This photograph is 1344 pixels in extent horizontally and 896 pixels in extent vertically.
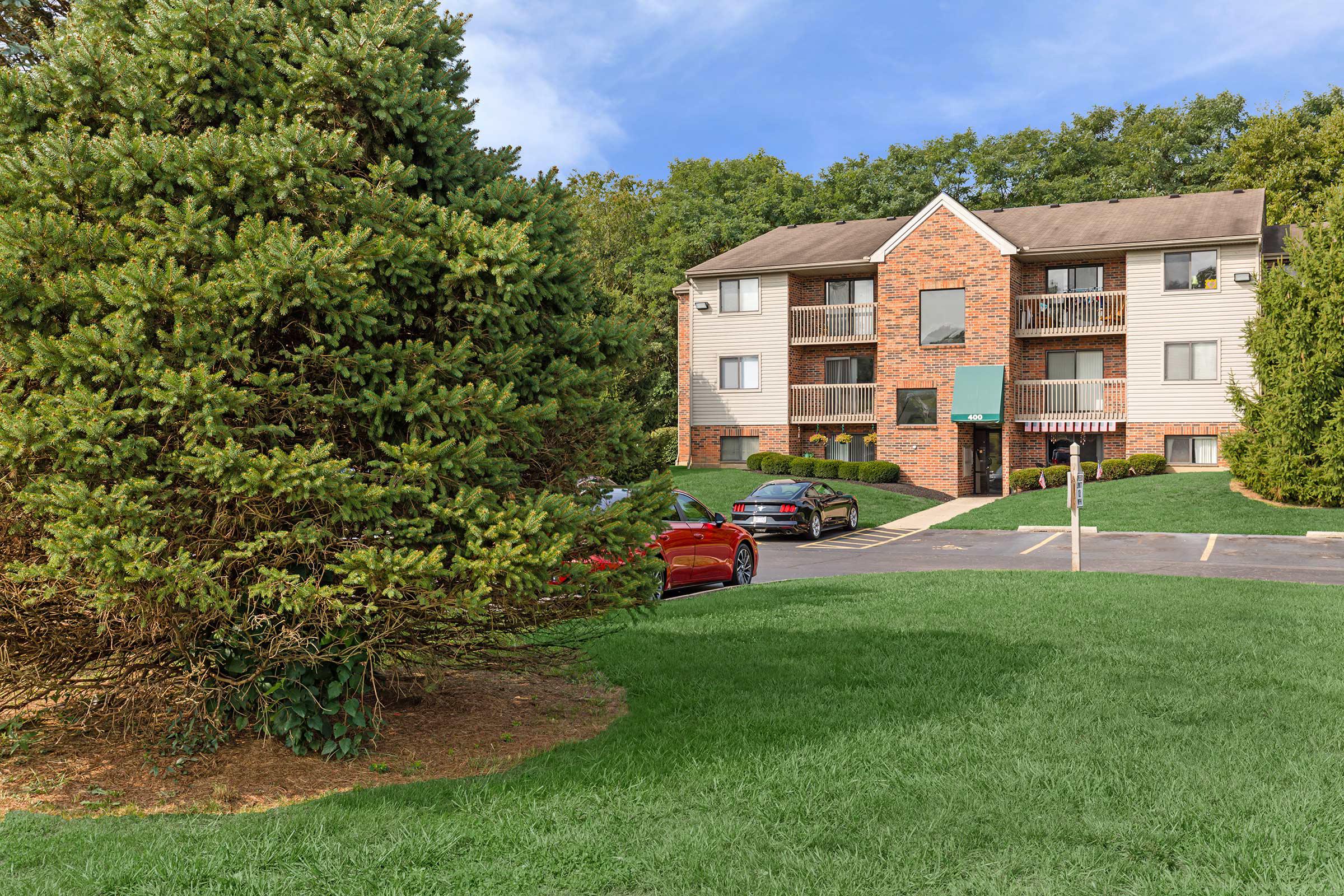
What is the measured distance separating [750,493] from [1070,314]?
15280mm

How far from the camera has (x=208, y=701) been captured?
6.15 metres

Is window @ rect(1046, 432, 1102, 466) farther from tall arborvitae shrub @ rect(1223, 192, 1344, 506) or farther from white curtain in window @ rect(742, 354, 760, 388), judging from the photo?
white curtain in window @ rect(742, 354, 760, 388)

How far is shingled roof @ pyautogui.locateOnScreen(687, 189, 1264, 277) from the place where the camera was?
35031mm

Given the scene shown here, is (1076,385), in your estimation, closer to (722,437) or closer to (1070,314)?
(1070,314)

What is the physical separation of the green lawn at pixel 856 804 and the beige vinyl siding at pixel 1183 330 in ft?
94.4

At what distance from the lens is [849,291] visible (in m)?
39.8

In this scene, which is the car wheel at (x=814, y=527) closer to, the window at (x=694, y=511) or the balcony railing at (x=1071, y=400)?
the window at (x=694, y=511)

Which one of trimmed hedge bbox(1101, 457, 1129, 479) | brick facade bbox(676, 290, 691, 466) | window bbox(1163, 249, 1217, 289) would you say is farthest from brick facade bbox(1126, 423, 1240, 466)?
brick facade bbox(676, 290, 691, 466)

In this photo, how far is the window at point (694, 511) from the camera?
15.3 meters

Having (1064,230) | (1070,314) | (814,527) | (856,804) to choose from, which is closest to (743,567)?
(814,527)

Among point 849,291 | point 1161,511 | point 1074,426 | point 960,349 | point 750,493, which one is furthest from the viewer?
point 849,291

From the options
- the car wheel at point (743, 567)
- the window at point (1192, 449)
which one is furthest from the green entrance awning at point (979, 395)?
the car wheel at point (743, 567)

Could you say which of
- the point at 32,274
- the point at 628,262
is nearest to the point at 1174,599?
the point at 32,274

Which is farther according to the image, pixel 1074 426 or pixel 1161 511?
pixel 1074 426
